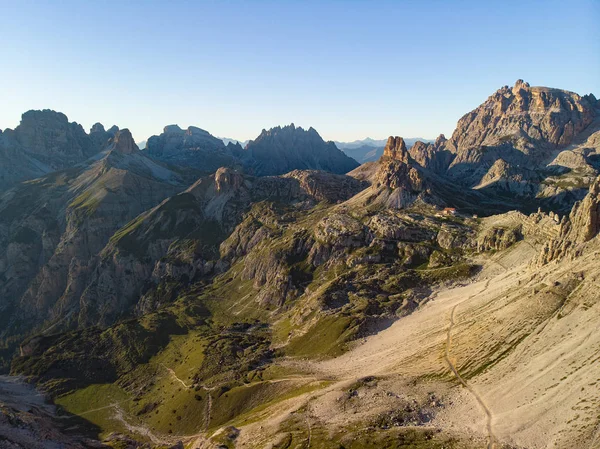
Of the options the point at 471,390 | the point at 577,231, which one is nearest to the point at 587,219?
the point at 577,231

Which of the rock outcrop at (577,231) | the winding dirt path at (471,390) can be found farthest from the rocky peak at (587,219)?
the winding dirt path at (471,390)

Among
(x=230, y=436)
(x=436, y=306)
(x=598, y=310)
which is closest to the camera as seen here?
(x=598, y=310)

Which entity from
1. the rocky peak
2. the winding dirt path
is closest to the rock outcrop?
the rocky peak

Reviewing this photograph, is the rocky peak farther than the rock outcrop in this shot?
Yes

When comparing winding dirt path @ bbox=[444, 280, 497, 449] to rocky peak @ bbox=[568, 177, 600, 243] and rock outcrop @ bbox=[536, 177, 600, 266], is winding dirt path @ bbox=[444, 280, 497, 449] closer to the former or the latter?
rock outcrop @ bbox=[536, 177, 600, 266]

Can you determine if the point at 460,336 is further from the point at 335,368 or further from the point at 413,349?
the point at 335,368

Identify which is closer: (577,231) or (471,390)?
(471,390)

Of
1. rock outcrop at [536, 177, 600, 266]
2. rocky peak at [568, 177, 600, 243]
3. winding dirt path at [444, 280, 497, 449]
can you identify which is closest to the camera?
winding dirt path at [444, 280, 497, 449]

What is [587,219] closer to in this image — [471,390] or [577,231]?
[577,231]

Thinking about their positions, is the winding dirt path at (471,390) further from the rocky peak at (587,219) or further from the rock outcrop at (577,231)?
the rocky peak at (587,219)

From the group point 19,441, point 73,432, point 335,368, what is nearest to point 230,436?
point 335,368

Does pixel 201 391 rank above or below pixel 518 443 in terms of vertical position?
above
